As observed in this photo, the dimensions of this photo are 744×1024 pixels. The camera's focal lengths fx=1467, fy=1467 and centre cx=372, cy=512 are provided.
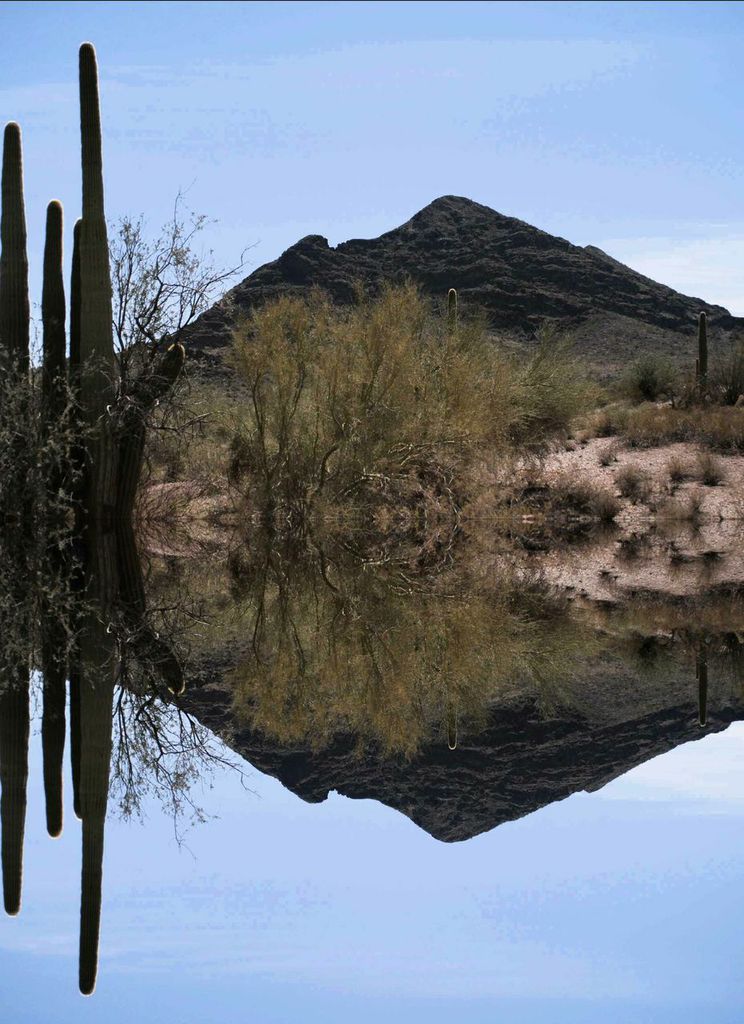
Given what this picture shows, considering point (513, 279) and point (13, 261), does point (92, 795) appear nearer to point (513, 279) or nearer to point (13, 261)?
point (13, 261)

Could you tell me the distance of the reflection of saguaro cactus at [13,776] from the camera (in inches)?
248

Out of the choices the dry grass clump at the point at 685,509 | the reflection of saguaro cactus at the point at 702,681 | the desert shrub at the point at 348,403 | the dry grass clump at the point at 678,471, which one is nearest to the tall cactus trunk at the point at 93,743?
the reflection of saguaro cactus at the point at 702,681

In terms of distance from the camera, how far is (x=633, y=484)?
33.6 m

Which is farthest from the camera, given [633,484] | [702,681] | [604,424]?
[604,424]

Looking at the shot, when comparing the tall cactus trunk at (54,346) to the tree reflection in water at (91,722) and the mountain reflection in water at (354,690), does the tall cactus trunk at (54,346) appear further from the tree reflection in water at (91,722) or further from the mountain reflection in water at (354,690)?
the tree reflection in water at (91,722)

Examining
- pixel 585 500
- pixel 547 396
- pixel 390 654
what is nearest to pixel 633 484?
pixel 585 500

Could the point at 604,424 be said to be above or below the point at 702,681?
above

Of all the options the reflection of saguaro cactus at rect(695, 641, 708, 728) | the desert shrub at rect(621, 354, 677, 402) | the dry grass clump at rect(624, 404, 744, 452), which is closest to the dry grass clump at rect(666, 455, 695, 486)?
the dry grass clump at rect(624, 404, 744, 452)

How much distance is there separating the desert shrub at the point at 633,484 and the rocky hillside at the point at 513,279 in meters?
28.8

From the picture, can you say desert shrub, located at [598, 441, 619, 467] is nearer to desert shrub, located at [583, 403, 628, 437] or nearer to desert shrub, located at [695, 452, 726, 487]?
desert shrub, located at [583, 403, 628, 437]

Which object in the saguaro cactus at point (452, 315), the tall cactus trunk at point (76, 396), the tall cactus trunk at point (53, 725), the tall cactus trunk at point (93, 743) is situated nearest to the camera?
the tall cactus trunk at point (93, 743)

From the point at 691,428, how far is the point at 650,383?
28.7 ft

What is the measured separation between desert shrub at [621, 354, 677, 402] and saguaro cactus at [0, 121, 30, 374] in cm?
2497

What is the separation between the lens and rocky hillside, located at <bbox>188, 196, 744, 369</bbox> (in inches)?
2569
